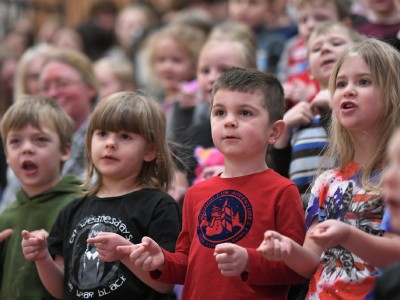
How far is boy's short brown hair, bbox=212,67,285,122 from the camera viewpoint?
137 inches

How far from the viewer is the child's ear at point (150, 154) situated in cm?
400

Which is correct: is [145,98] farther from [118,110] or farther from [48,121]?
[48,121]

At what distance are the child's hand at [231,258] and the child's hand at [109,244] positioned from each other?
1.68ft

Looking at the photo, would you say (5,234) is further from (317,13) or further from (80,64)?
(317,13)

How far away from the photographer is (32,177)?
4375mm

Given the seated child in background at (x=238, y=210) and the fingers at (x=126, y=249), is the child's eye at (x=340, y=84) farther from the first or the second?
the fingers at (x=126, y=249)

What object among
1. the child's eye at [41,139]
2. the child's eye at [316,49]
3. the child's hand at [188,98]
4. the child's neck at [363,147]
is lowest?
the child's hand at [188,98]

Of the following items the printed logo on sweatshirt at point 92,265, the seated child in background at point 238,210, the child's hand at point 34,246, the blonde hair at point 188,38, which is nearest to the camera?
the seated child in background at point 238,210

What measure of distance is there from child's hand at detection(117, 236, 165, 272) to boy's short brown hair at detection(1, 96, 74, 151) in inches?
51.8

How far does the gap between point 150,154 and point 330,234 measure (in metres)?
1.38

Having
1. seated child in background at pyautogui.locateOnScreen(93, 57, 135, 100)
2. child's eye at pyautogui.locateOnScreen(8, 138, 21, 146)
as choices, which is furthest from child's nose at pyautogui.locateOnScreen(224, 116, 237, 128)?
seated child in background at pyautogui.locateOnScreen(93, 57, 135, 100)

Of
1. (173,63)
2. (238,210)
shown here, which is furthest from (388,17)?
(238,210)

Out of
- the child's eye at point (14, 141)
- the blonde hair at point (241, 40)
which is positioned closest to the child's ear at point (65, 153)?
the child's eye at point (14, 141)

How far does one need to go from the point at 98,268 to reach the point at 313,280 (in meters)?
1.01
